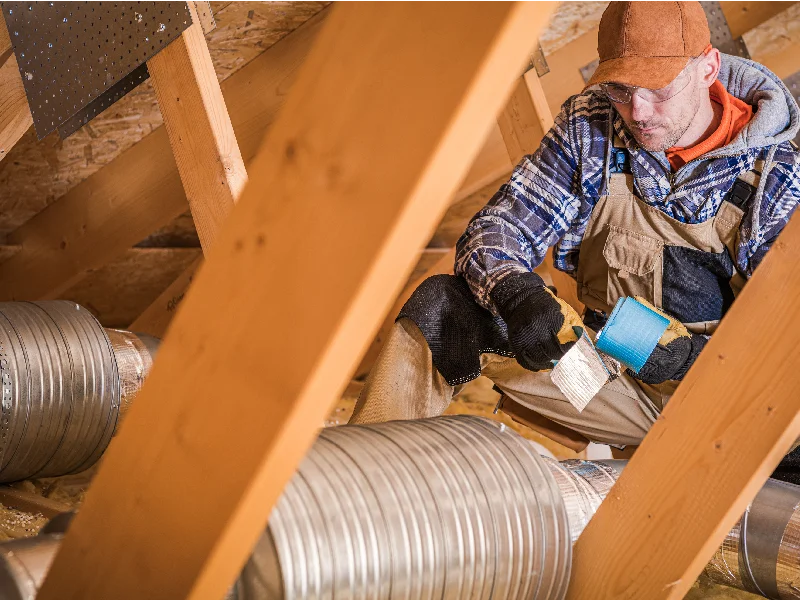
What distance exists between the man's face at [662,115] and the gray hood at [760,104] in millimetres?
103

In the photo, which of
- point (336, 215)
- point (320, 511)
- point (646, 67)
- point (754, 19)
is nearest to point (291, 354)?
point (336, 215)

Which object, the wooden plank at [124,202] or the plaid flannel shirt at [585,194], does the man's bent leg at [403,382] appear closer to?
the plaid flannel shirt at [585,194]

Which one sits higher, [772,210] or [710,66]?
[710,66]

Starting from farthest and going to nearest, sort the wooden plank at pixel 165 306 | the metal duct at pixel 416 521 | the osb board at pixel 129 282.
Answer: the osb board at pixel 129 282 → the wooden plank at pixel 165 306 → the metal duct at pixel 416 521

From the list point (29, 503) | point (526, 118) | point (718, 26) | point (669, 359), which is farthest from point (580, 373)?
point (718, 26)

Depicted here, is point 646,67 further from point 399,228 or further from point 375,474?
point 399,228

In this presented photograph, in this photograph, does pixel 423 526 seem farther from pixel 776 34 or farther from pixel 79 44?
pixel 776 34

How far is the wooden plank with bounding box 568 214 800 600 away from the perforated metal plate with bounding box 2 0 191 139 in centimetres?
133

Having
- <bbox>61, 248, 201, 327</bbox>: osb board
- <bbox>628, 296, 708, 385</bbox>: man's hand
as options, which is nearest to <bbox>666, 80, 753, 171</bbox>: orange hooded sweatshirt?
<bbox>628, 296, 708, 385</bbox>: man's hand

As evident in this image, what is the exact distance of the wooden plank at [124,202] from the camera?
2723 millimetres

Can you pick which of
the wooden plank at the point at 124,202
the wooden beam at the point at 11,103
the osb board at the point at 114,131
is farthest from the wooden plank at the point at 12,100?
the wooden plank at the point at 124,202

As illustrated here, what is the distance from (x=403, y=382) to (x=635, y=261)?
0.65 m

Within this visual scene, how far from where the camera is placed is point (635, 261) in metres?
2.10

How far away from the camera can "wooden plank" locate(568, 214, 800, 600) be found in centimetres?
116
